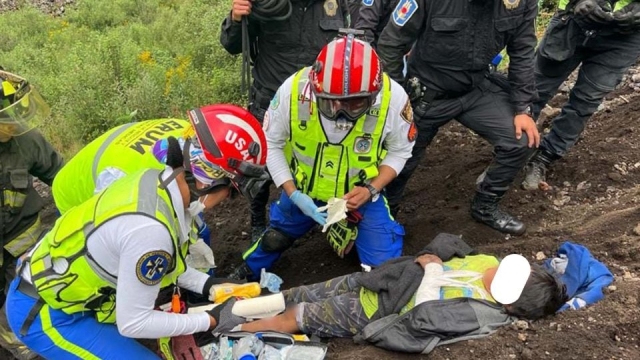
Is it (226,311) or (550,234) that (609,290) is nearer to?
(550,234)

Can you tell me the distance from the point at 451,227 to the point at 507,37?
1568 mm

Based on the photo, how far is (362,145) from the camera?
12.5 feet

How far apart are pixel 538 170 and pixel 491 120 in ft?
3.26

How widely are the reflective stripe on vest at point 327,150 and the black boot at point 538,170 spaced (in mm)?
1787

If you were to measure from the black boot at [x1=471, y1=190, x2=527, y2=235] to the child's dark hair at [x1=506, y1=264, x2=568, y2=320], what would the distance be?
124cm

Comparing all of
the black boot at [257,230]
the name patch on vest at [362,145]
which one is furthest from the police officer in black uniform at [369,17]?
the black boot at [257,230]

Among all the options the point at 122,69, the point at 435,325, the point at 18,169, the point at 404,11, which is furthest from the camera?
the point at 122,69

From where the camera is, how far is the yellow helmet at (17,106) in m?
3.33

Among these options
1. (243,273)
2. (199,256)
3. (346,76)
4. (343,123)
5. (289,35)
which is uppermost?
(346,76)

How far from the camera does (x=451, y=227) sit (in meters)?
4.71

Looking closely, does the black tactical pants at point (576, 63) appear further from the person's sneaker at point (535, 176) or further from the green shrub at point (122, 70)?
the green shrub at point (122, 70)

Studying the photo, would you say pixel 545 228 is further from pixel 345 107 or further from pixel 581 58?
pixel 345 107

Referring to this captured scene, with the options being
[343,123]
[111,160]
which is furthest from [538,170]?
[111,160]

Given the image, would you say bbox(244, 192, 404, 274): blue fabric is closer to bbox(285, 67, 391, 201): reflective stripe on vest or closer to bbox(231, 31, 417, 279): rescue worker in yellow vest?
bbox(231, 31, 417, 279): rescue worker in yellow vest
